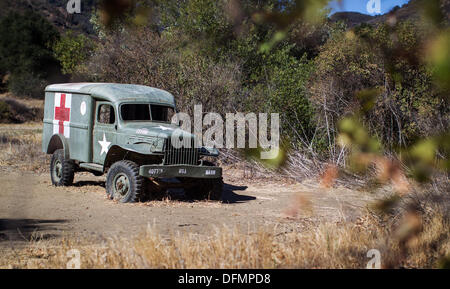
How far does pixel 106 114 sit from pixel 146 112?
0.75m

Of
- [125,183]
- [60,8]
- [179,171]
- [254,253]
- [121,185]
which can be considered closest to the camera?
[60,8]

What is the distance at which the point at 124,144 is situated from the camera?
9.04 meters

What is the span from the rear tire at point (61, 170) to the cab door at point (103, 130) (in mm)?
815

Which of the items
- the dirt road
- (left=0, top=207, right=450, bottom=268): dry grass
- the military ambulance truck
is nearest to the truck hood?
the military ambulance truck

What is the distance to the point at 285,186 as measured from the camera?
1133 centimetres

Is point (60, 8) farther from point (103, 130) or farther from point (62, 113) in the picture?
point (62, 113)

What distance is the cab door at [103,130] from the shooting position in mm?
9359

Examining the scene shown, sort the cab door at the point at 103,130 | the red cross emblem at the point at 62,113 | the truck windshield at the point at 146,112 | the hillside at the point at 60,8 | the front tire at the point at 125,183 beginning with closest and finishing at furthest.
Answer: the hillside at the point at 60,8 → the front tire at the point at 125,183 → the cab door at the point at 103,130 → the truck windshield at the point at 146,112 → the red cross emblem at the point at 62,113

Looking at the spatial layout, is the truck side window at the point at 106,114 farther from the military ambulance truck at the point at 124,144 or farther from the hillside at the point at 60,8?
the hillside at the point at 60,8

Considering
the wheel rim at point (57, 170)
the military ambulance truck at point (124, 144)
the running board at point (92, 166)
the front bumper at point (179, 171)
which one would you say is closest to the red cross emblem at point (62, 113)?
the military ambulance truck at point (124, 144)

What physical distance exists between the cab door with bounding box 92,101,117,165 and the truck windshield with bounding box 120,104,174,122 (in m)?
0.23

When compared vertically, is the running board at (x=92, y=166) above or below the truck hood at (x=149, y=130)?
below

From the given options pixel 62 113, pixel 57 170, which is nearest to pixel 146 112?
pixel 62 113
